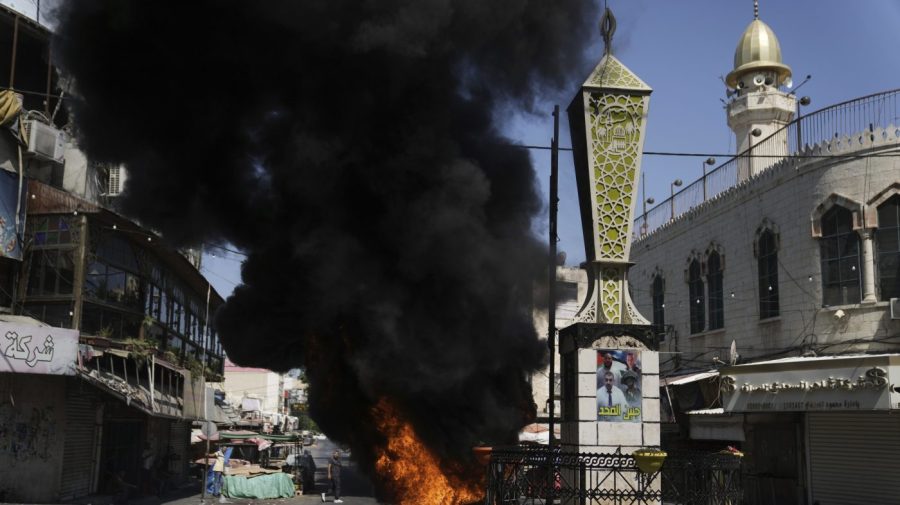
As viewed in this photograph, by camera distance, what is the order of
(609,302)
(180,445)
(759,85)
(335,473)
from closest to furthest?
(609,302)
(335,473)
(180,445)
(759,85)

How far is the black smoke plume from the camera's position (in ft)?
43.2

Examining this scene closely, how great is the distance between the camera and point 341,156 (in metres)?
13.4

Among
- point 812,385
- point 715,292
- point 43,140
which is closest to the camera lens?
Result: point 812,385

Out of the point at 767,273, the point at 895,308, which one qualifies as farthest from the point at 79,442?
the point at 895,308

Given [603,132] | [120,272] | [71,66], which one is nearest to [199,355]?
[120,272]

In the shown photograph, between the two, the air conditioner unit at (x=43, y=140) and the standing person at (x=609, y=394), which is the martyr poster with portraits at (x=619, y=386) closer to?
the standing person at (x=609, y=394)

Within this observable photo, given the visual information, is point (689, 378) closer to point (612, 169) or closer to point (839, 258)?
point (839, 258)

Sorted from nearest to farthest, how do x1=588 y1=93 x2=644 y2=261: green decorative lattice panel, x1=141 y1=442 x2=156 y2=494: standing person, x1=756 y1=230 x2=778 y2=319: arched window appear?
x1=588 y1=93 x2=644 y2=261: green decorative lattice panel → x1=756 y1=230 x2=778 y2=319: arched window → x1=141 y1=442 x2=156 y2=494: standing person

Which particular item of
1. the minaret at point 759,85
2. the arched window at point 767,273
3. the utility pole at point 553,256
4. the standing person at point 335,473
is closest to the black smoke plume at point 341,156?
the utility pole at point 553,256

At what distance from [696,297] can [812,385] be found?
7.95 metres

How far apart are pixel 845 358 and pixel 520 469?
9.91 metres

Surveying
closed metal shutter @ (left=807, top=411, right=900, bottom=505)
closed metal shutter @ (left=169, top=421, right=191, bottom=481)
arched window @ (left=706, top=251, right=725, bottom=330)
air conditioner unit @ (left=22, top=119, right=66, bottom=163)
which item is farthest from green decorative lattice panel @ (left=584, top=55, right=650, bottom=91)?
closed metal shutter @ (left=169, top=421, right=191, bottom=481)

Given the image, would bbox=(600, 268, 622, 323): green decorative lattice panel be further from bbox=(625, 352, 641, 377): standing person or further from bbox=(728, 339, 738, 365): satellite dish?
bbox=(728, 339, 738, 365): satellite dish

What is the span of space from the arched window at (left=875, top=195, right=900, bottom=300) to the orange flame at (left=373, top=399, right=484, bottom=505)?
32.4 ft
